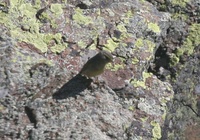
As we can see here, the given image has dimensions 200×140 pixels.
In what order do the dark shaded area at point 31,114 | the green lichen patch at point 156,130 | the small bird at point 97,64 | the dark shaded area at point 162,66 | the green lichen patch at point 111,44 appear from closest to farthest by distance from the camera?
the dark shaded area at point 31,114 → the small bird at point 97,64 → the green lichen patch at point 156,130 → the green lichen patch at point 111,44 → the dark shaded area at point 162,66

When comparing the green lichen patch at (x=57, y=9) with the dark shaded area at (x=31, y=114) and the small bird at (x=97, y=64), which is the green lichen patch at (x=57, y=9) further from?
the dark shaded area at (x=31, y=114)

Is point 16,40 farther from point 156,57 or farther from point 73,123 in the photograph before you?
point 156,57

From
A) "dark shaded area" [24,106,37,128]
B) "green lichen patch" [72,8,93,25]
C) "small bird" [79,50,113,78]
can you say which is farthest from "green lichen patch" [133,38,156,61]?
"dark shaded area" [24,106,37,128]

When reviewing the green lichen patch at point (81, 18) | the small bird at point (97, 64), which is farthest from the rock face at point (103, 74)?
the small bird at point (97, 64)

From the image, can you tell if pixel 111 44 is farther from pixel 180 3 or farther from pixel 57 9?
pixel 180 3

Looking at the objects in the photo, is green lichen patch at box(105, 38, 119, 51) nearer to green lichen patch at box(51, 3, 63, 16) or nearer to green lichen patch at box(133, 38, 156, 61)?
green lichen patch at box(133, 38, 156, 61)

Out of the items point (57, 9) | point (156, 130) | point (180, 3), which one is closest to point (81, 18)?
point (57, 9)

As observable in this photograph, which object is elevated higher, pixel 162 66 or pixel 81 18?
pixel 81 18
